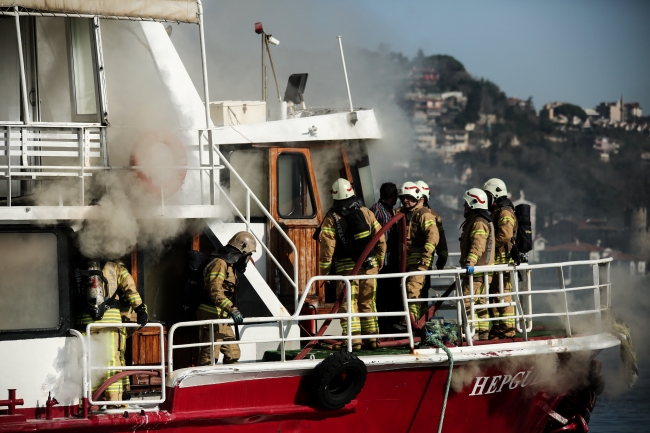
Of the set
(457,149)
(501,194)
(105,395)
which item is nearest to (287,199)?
(501,194)

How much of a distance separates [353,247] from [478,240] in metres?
1.30

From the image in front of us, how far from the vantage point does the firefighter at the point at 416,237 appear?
9.86 meters

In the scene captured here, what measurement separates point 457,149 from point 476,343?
90.3 meters

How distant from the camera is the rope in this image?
9156 mm

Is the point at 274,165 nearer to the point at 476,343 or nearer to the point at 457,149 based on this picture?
the point at 476,343

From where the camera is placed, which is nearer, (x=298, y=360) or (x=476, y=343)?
(x=298, y=360)

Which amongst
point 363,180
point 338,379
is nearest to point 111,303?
point 338,379

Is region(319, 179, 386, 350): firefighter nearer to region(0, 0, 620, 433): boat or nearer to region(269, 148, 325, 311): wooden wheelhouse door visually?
region(0, 0, 620, 433): boat

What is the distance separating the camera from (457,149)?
9869 centimetres

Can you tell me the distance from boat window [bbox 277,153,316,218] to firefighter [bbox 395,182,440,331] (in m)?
1.29

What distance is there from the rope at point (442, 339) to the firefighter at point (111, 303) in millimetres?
2721

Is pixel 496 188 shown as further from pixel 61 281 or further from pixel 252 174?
pixel 61 281

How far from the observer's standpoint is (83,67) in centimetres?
963

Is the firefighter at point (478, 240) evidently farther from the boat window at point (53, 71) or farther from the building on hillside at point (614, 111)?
the building on hillside at point (614, 111)
